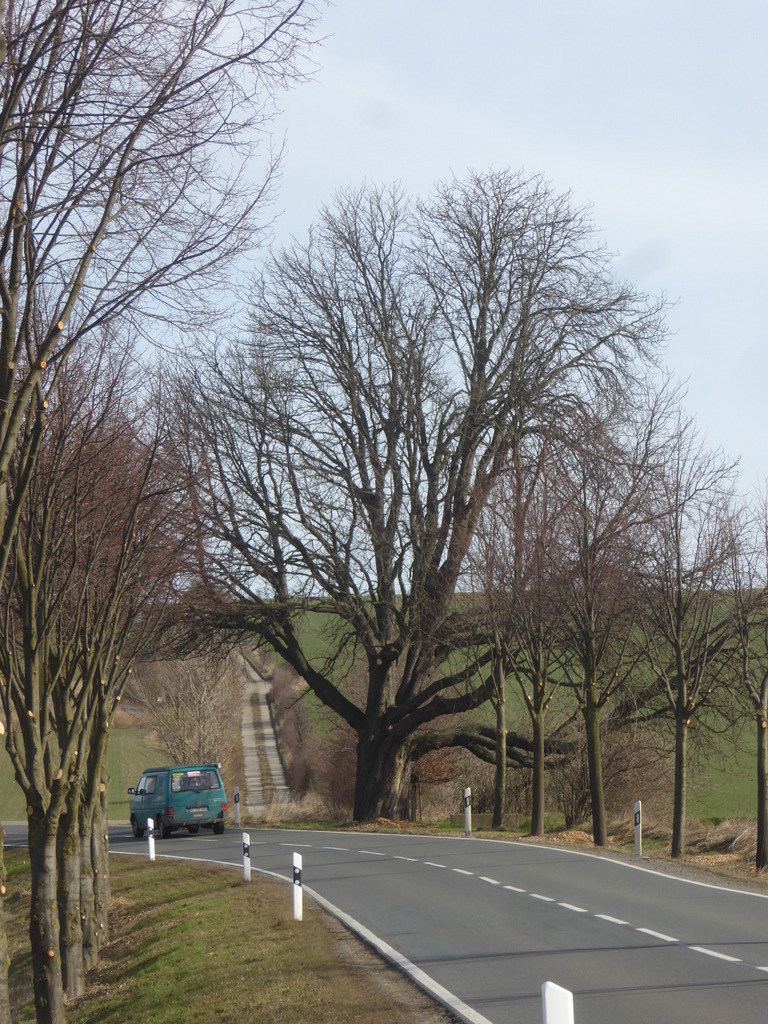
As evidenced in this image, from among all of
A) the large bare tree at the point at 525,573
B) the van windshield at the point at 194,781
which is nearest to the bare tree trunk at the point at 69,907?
the large bare tree at the point at 525,573

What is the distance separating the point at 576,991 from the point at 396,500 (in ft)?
67.9

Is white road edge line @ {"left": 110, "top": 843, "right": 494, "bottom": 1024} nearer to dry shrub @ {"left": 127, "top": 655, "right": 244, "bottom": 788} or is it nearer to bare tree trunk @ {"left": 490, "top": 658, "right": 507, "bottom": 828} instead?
bare tree trunk @ {"left": 490, "top": 658, "right": 507, "bottom": 828}

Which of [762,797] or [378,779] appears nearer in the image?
[762,797]

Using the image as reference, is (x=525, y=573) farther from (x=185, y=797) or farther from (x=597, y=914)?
(x=597, y=914)

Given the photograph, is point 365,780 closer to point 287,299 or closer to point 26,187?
point 287,299

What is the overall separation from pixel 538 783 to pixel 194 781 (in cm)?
944

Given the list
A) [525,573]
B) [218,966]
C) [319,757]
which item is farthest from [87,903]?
[319,757]

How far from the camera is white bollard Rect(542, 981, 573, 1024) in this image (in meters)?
4.28

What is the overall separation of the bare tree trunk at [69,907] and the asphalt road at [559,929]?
127 inches

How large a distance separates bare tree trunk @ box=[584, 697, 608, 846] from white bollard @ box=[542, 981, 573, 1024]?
20207mm

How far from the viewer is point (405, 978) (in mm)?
9766

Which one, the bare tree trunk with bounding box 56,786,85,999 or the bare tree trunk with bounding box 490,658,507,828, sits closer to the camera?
the bare tree trunk with bounding box 56,786,85,999

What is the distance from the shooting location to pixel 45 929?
36.1 feet

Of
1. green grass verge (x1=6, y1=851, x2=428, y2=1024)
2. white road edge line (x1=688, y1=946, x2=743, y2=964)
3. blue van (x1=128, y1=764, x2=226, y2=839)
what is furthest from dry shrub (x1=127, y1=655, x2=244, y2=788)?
white road edge line (x1=688, y1=946, x2=743, y2=964)
